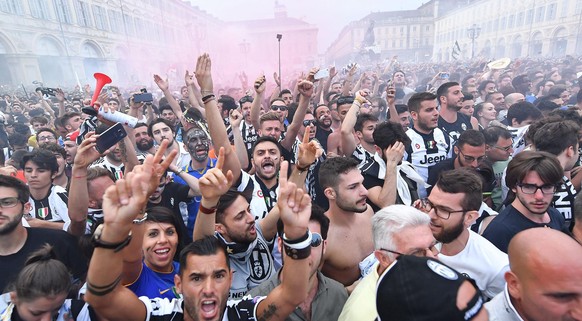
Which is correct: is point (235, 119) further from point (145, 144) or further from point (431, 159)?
point (431, 159)

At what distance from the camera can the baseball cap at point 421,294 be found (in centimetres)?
108

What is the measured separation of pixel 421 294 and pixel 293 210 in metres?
0.75

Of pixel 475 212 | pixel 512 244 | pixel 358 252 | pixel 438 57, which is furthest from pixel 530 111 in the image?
pixel 438 57

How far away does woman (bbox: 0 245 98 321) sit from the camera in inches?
68.6

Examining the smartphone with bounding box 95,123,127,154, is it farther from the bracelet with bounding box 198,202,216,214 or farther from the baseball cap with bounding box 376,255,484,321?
the baseball cap with bounding box 376,255,484,321

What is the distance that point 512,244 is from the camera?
1.51 m

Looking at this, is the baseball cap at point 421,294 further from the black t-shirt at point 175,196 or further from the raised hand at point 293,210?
the black t-shirt at point 175,196

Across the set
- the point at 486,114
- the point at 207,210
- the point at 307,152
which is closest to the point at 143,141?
the point at 307,152

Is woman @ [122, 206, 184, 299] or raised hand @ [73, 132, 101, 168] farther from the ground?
raised hand @ [73, 132, 101, 168]

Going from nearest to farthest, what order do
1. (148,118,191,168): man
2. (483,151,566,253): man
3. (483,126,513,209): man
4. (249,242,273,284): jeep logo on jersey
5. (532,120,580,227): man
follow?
1. (483,151,566,253): man
2. (249,242,273,284): jeep logo on jersey
3. (532,120,580,227): man
4. (483,126,513,209): man
5. (148,118,191,168): man

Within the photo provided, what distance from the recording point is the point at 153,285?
208 centimetres

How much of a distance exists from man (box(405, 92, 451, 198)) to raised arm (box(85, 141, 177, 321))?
10.3 ft

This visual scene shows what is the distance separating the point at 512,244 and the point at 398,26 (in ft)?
251

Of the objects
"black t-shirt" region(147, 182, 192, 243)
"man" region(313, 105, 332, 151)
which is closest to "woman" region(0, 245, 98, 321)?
"black t-shirt" region(147, 182, 192, 243)
